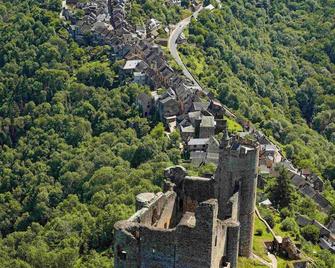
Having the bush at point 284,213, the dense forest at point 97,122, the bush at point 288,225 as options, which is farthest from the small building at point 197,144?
the bush at point 288,225

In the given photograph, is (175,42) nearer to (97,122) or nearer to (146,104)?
(146,104)

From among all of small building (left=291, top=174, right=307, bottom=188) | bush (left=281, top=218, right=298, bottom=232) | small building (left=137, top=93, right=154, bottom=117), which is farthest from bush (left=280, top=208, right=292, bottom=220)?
small building (left=137, top=93, right=154, bottom=117)

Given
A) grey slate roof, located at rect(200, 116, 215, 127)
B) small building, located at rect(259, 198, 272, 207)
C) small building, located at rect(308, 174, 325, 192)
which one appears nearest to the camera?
small building, located at rect(259, 198, 272, 207)

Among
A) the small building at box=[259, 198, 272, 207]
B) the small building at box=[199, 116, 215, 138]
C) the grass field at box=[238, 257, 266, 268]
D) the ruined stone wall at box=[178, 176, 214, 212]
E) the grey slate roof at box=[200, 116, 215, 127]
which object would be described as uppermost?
the ruined stone wall at box=[178, 176, 214, 212]

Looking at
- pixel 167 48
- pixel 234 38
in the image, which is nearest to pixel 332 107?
pixel 234 38

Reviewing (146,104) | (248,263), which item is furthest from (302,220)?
(146,104)

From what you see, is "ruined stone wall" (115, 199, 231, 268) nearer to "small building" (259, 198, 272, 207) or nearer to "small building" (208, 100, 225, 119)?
"small building" (259, 198, 272, 207)

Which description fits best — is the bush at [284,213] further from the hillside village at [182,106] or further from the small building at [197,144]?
the small building at [197,144]
